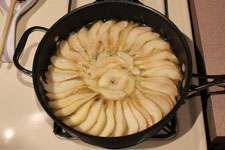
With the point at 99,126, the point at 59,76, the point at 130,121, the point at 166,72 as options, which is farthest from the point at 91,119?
the point at 166,72

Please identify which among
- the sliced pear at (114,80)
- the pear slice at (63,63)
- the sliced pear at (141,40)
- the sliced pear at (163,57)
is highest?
the sliced pear at (141,40)

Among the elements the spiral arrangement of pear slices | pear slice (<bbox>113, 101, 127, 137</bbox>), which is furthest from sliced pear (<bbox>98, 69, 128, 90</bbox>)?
pear slice (<bbox>113, 101, 127, 137</bbox>)

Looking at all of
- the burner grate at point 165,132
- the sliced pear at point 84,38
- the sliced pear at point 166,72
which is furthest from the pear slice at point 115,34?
the burner grate at point 165,132

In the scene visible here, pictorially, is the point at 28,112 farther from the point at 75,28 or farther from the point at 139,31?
the point at 139,31

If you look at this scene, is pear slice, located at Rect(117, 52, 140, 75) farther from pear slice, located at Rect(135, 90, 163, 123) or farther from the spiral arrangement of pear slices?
pear slice, located at Rect(135, 90, 163, 123)

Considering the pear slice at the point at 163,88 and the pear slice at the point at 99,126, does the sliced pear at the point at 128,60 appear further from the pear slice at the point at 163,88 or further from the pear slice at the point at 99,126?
the pear slice at the point at 99,126
